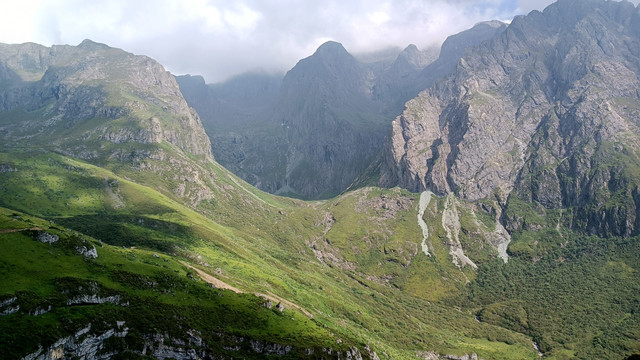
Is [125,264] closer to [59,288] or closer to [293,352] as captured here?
[59,288]

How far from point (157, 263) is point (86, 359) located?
91472 millimetres

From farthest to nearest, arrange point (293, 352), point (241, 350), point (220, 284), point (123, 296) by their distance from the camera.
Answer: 1. point (220, 284)
2. point (293, 352)
3. point (241, 350)
4. point (123, 296)

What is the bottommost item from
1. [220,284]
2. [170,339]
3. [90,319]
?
[220,284]

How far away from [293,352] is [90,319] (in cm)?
5966

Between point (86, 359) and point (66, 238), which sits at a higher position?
point (66, 238)

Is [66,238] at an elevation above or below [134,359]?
above

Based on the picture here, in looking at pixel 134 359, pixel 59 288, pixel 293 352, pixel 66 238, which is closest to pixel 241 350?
pixel 293 352

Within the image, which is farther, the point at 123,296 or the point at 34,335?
the point at 123,296

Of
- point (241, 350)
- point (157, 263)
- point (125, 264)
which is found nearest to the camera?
point (241, 350)

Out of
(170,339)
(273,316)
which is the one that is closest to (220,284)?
(273,316)

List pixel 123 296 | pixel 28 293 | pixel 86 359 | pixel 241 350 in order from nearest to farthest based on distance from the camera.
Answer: pixel 86 359 < pixel 28 293 < pixel 123 296 < pixel 241 350

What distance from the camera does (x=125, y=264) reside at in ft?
443

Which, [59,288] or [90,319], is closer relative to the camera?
[90,319]

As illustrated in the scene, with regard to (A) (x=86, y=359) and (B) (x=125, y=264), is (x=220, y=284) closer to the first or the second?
(B) (x=125, y=264)
